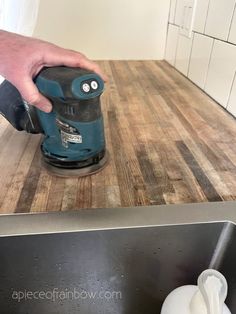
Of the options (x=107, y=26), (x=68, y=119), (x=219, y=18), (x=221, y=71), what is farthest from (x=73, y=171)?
(x=107, y=26)

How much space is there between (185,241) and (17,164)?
1.04ft

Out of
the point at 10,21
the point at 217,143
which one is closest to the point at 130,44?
the point at 10,21

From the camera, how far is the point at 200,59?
37.1 inches

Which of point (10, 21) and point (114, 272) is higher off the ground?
point (10, 21)

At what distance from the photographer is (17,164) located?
0.52m

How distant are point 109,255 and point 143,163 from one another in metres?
0.18

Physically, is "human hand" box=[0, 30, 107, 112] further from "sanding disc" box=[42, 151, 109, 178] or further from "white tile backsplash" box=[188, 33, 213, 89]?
"white tile backsplash" box=[188, 33, 213, 89]

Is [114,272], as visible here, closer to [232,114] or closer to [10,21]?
[232,114]

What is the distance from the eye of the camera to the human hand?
44cm

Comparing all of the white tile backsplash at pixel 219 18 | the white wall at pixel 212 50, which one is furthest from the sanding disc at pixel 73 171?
the white tile backsplash at pixel 219 18

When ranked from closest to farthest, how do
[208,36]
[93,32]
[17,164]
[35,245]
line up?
[35,245] < [17,164] < [208,36] < [93,32]

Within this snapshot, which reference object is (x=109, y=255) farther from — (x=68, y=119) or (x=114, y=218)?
(x=68, y=119)

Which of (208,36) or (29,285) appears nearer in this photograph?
(29,285)

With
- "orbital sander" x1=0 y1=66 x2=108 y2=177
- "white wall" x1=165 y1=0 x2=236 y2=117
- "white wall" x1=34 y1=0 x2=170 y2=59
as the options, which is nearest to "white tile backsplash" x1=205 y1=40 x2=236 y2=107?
"white wall" x1=165 y1=0 x2=236 y2=117
